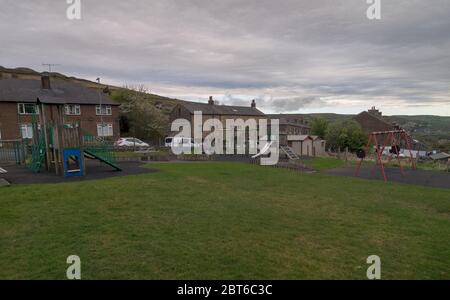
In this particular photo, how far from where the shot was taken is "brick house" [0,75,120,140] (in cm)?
3956

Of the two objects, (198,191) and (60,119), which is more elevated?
(60,119)

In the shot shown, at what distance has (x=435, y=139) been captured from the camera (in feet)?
345

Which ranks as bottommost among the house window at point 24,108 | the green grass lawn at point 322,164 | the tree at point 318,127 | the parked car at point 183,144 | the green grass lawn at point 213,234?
the green grass lawn at point 322,164

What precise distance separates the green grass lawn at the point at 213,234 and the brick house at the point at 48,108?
30.5 metres

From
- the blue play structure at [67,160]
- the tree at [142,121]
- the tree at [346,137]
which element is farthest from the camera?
the tree at [346,137]

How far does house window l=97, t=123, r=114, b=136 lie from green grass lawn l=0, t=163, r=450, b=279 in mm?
38597

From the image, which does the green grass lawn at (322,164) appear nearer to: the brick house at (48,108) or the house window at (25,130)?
the brick house at (48,108)

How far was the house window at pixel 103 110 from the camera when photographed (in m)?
46.8

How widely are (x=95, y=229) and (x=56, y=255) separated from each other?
1483mm

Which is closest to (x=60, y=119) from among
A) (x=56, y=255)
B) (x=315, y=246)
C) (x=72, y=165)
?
(x=72, y=165)

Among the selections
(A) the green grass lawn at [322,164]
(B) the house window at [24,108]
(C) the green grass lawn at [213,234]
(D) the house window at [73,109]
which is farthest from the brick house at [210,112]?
(C) the green grass lawn at [213,234]

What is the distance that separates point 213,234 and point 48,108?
3647 centimetres
